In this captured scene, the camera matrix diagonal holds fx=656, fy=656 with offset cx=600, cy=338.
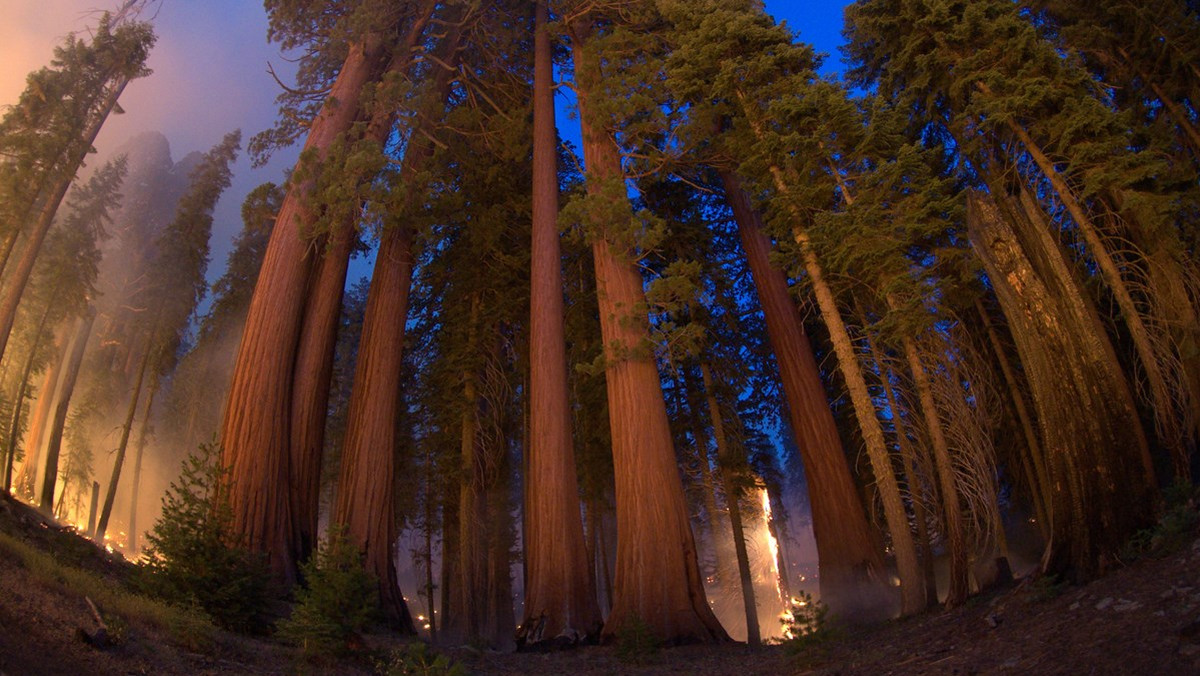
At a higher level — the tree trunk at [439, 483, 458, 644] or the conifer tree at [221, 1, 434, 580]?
the conifer tree at [221, 1, 434, 580]

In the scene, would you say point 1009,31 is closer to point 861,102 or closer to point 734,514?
point 861,102

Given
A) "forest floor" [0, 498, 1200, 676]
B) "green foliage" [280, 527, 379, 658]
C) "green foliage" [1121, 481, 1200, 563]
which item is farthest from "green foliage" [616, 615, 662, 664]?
"green foliage" [1121, 481, 1200, 563]

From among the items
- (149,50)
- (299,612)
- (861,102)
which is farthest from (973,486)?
(149,50)

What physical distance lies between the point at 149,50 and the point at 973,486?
21863 millimetres

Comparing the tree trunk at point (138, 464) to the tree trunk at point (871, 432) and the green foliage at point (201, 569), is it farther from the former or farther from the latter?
the tree trunk at point (871, 432)

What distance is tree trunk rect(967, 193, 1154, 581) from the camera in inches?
219

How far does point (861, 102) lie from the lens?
32.3 ft

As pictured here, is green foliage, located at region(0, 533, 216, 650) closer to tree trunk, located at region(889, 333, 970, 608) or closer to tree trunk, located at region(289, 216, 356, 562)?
tree trunk, located at region(289, 216, 356, 562)

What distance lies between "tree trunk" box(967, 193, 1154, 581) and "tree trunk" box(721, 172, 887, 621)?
14.9 feet

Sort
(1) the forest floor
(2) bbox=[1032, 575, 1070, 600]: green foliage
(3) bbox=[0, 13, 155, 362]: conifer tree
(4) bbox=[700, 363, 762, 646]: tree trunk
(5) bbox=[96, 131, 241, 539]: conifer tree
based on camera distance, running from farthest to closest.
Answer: (5) bbox=[96, 131, 241, 539]: conifer tree, (3) bbox=[0, 13, 155, 362]: conifer tree, (4) bbox=[700, 363, 762, 646]: tree trunk, (2) bbox=[1032, 575, 1070, 600]: green foliage, (1) the forest floor

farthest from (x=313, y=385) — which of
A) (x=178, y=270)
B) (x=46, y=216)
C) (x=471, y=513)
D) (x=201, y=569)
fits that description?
(x=178, y=270)

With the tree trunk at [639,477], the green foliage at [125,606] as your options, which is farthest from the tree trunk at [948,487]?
the green foliage at [125,606]

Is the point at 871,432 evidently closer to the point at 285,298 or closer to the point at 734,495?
the point at 734,495

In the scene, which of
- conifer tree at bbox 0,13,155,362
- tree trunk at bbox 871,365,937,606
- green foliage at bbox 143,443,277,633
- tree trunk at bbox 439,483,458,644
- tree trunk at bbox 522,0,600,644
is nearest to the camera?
green foliage at bbox 143,443,277,633
